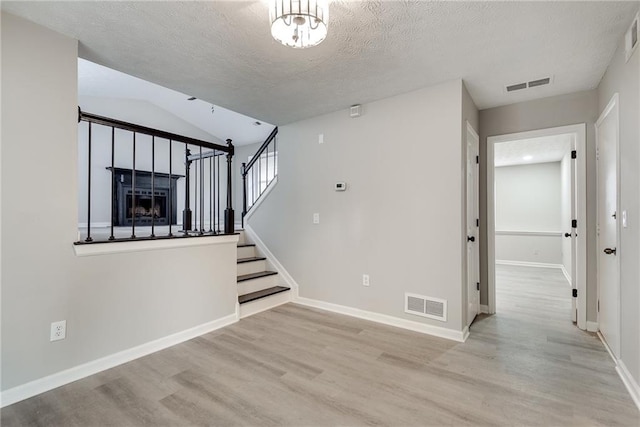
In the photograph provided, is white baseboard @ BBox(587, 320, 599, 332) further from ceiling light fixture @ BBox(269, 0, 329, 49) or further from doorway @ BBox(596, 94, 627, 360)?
ceiling light fixture @ BBox(269, 0, 329, 49)

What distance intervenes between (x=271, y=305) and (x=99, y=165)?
4744mm

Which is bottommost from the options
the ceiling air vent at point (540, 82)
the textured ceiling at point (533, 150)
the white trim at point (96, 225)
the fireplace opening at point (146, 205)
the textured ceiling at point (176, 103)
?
the white trim at point (96, 225)

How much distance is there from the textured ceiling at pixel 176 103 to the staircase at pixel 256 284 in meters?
2.94

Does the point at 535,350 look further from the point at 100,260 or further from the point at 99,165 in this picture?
the point at 99,165

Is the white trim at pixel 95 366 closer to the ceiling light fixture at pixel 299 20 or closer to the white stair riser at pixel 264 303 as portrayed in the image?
the white stair riser at pixel 264 303

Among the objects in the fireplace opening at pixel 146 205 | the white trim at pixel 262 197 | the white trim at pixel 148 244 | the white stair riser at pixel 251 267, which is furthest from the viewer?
the fireplace opening at pixel 146 205

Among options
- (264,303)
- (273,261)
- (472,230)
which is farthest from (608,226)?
(273,261)

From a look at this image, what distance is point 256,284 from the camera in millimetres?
3986

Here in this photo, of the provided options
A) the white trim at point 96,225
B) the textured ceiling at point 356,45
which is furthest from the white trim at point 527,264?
the white trim at point 96,225

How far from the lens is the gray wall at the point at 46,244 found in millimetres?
1931

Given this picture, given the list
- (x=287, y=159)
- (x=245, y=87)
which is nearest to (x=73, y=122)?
(x=245, y=87)

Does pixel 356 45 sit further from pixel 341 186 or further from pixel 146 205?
pixel 146 205

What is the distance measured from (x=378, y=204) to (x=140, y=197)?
559 cm

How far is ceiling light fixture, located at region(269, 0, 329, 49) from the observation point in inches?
58.9
